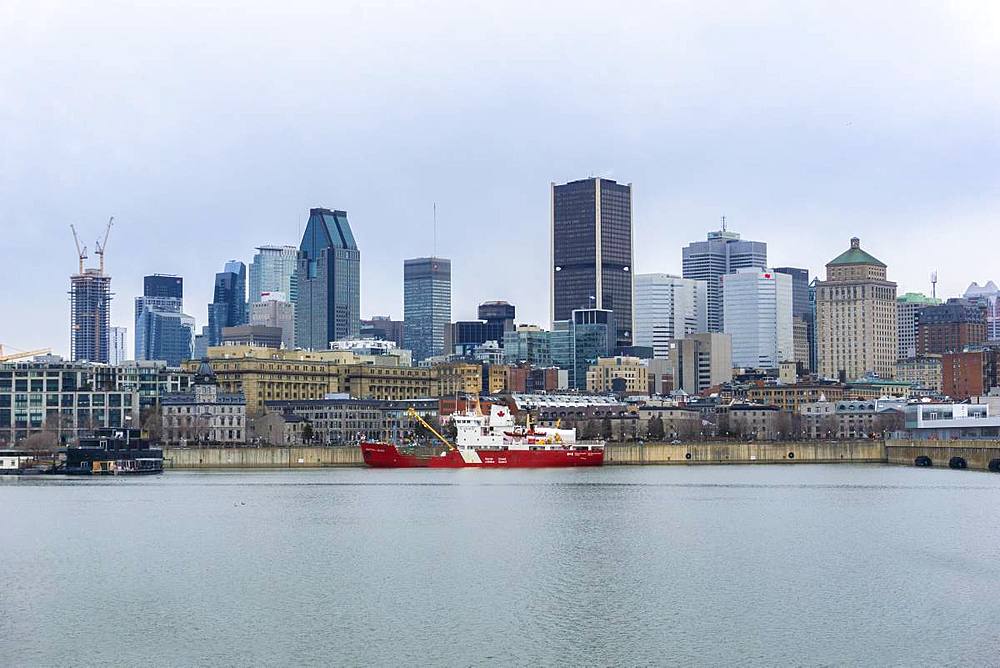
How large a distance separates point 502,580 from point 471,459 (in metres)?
118

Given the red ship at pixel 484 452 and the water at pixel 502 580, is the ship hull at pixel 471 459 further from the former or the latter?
the water at pixel 502 580

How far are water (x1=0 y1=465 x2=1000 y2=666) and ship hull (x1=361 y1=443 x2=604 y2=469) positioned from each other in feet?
206

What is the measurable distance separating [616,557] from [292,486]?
68225mm

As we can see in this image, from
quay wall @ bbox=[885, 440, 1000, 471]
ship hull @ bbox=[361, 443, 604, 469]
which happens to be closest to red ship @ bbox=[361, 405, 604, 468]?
ship hull @ bbox=[361, 443, 604, 469]

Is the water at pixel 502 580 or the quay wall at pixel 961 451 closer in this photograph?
the water at pixel 502 580

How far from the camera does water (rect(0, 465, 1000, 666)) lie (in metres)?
58.3

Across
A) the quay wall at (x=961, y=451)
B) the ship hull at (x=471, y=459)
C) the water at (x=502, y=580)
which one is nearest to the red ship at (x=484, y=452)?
the ship hull at (x=471, y=459)

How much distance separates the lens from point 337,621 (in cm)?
6362

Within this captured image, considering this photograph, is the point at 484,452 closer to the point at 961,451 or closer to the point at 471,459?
the point at 471,459

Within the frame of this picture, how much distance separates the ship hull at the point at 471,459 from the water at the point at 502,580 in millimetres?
62894

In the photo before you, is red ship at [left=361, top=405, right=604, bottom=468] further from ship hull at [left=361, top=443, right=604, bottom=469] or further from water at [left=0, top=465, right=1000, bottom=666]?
water at [left=0, top=465, right=1000, bottom=666]

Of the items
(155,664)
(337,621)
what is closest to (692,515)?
(337,621)

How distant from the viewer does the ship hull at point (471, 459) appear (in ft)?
627

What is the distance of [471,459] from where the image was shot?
19162cm
